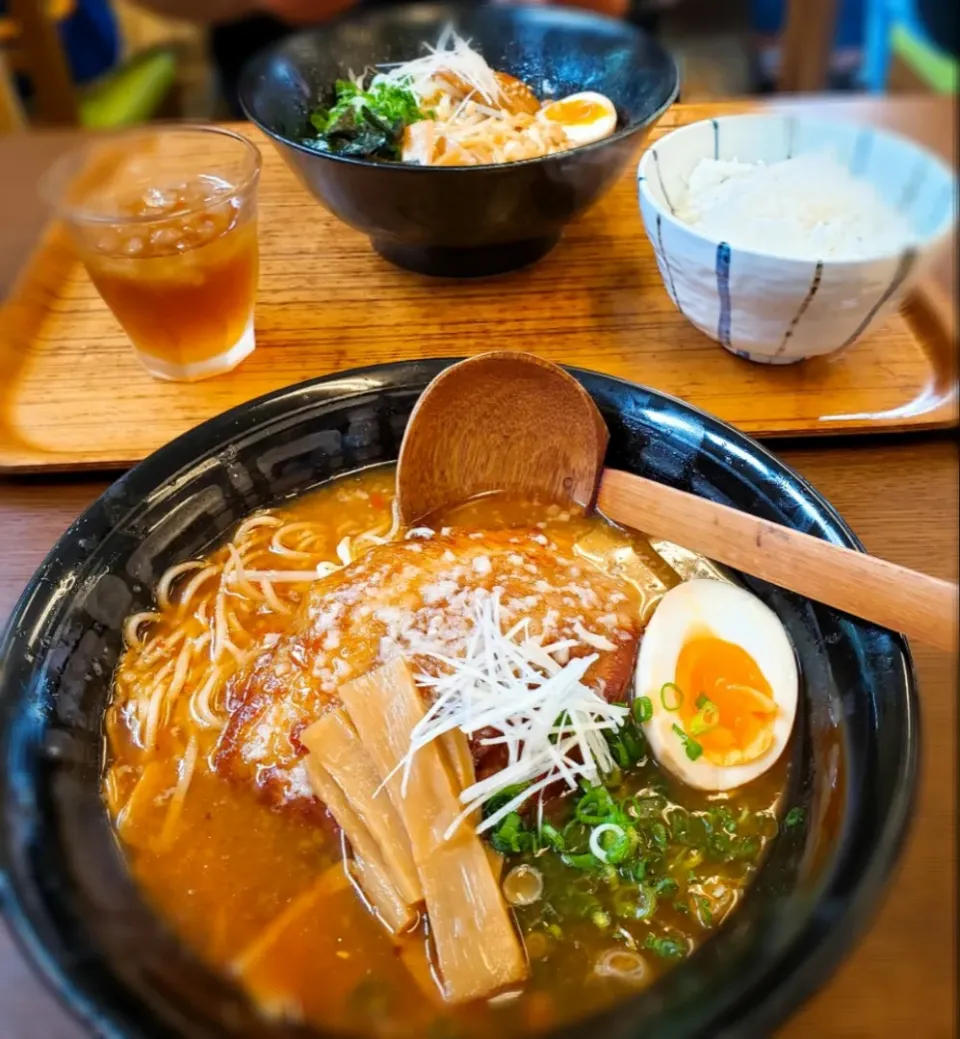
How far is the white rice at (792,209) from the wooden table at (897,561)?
0.15 meters

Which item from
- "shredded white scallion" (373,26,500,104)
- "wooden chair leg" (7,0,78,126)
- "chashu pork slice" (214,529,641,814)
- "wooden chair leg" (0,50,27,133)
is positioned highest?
"wooden chair leg" (7,0,78,126)

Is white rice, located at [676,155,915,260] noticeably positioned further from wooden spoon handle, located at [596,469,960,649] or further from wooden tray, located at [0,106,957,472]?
wooden spoon handle, located at [596,469,960,649]

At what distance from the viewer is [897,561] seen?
1.23 m

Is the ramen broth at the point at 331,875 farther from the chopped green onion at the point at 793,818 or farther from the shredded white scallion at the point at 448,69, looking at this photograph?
the shredded white scallion at the point at 448,69

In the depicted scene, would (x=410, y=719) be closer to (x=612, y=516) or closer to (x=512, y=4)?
(x=612, y=516)

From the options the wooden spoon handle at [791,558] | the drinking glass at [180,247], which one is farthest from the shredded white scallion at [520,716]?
the drinking glass at [180,247]

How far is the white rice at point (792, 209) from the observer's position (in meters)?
1.00

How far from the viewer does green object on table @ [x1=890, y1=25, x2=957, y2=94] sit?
48cm

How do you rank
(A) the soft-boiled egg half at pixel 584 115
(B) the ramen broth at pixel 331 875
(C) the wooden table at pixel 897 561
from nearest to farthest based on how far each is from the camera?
(C) the wooden table at pixel 897 561
(B) the ramen broth at pixel 331 875
(A) the soft-boiled egg half at pixel 584 115

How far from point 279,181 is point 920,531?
1656 millimetres

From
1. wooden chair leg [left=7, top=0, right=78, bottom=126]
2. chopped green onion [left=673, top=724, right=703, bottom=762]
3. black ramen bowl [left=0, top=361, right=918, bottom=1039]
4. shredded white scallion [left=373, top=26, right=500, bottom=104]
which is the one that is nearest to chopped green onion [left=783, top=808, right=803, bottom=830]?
black ramen bowl [left=0, top=361, right=918, bottom=1039]

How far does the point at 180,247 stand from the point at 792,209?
1.00 m

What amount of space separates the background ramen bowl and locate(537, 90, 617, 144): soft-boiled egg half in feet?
0.71

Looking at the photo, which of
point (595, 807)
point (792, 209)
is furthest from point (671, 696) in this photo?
point (792, 209)
